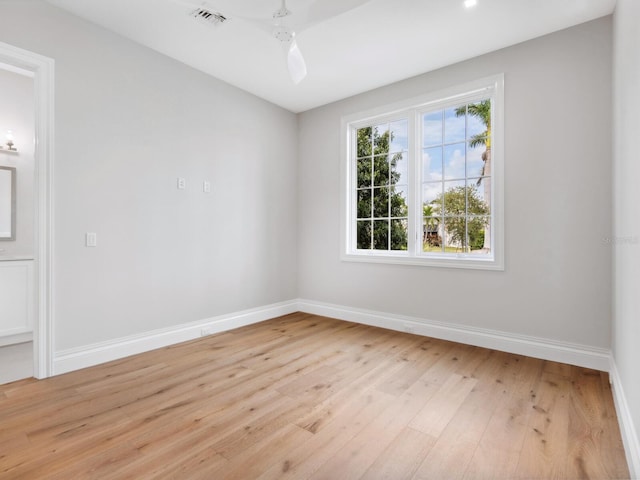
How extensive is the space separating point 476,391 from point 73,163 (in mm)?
3596

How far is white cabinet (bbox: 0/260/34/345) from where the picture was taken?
3473 millimetres

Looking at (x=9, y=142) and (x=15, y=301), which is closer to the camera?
(x=15, y=301)

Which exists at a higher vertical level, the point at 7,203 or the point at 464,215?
the point at 7,203

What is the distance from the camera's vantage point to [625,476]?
1.52m

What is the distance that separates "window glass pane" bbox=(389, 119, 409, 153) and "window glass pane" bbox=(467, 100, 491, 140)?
697mm

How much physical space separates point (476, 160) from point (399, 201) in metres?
0.95

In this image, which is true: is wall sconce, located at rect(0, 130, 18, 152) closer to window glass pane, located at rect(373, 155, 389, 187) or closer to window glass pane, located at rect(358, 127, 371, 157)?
window glass pane, located at rect(358, 127, 371, 157)

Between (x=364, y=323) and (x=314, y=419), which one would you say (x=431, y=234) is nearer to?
(x=364, y=323)

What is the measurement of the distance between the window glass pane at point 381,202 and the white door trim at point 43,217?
10.8 ft

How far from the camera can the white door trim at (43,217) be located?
2541mm

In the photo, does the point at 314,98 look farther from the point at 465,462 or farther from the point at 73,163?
the point at 465,462

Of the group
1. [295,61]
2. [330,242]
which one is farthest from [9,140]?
[330,242]

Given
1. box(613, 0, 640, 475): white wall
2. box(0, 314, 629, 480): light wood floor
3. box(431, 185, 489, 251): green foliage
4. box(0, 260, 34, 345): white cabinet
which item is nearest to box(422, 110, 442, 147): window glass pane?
box(431, 185, 489, 251): green foliage

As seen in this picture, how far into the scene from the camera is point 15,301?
3.55m
